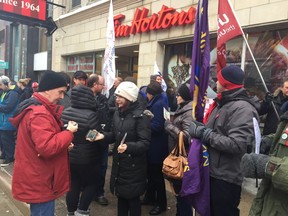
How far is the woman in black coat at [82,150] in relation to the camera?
3297mm

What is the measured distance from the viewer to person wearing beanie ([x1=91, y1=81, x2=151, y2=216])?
3148 mm

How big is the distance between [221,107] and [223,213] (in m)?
0.92

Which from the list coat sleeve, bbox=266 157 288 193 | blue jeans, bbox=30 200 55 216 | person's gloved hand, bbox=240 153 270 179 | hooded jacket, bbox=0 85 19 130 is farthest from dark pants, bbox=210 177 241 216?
hooded jacket, bbox=0 85 19 130

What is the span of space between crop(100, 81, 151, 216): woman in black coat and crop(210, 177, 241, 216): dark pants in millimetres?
892

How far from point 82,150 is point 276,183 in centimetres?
227

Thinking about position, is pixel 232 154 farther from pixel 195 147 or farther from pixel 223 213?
pixel 223 213

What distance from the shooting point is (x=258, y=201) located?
6.21 feet

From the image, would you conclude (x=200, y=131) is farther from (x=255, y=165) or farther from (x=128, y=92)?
(x=128, y=92)

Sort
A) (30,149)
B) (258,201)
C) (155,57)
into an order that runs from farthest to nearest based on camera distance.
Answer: (155,57), (30,149), (258,201)

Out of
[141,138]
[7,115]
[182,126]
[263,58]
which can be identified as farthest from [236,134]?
[7,115]

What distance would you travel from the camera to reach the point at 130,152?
3084 mm

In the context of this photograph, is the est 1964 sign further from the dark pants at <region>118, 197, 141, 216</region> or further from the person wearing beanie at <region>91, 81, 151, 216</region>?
the dark pants at <region>118, 197, 141, 216</region>

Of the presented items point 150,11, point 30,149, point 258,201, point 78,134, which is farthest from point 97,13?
point 258,201

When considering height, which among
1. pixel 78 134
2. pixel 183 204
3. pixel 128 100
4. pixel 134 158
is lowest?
pixel 183 204
